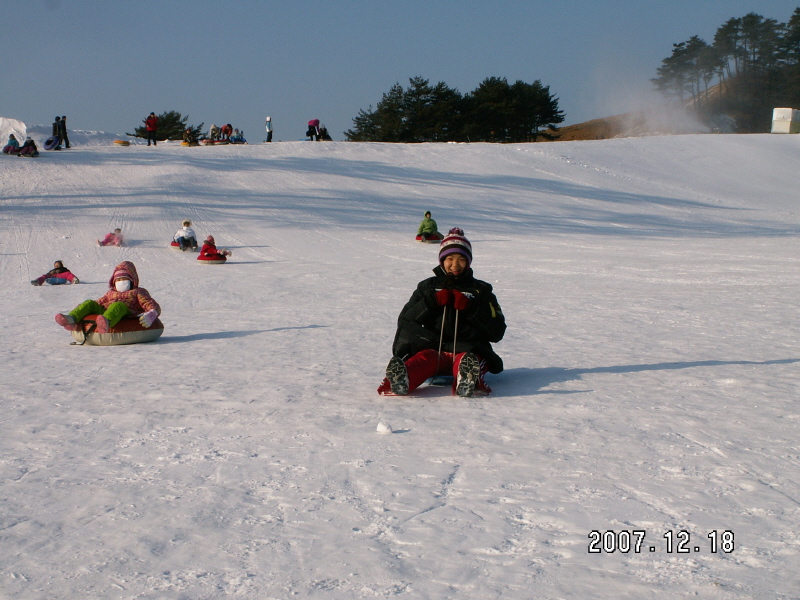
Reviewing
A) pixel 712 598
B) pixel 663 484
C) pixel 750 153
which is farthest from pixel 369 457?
pixel 750 153

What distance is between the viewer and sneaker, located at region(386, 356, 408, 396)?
173 inches

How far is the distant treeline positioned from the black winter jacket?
71.6m

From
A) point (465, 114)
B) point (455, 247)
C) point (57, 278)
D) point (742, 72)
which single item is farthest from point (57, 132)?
point (742, 72)

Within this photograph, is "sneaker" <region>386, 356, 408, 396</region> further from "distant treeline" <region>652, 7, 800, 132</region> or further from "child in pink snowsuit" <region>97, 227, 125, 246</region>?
"distant treeline" <region>652, 7, 800, 132</region>

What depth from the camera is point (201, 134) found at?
6122 centimetres

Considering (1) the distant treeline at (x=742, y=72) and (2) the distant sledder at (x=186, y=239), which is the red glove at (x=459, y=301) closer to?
(2) the distant sledder at (x=186, y=239)

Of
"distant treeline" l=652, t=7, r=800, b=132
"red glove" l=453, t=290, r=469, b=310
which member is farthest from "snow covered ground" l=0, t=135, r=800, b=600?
"distant treeline" l=652, t=7, r=800, b=132

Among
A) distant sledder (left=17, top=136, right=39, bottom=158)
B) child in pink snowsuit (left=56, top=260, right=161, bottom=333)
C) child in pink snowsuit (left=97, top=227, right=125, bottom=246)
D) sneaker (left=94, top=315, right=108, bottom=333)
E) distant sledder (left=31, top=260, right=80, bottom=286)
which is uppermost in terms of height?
distant sledder (left=17, top=136, right=39, bottom=158)

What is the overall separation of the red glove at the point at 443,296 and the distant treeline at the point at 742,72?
236 ft

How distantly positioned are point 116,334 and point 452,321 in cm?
338

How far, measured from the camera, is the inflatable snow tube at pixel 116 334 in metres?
6.58

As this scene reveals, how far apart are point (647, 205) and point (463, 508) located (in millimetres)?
25469

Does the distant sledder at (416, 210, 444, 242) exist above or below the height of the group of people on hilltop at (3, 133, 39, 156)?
below

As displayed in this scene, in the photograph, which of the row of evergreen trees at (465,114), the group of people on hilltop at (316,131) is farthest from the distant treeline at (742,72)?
the group of people on hilltop at (316,131)
